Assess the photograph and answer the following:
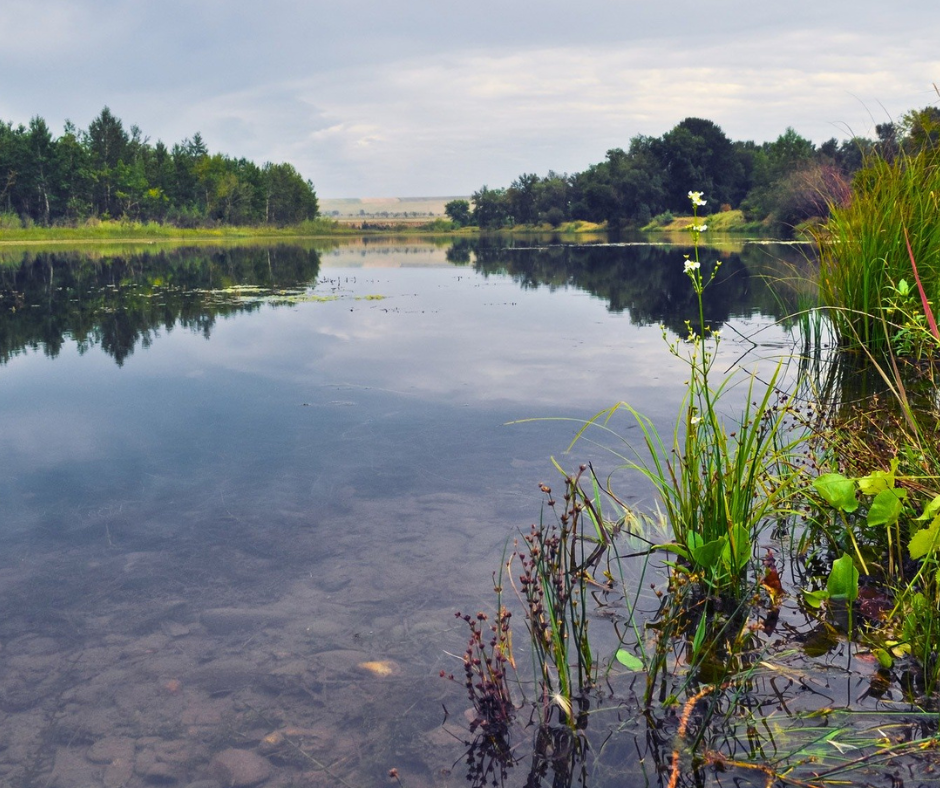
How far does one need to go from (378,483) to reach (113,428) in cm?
301

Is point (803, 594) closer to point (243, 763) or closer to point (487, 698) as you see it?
point (487, 698)

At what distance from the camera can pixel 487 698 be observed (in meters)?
2.65

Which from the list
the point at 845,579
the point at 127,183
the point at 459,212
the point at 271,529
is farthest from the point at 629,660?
the point at 459,212

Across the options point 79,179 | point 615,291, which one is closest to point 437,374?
point 615,291

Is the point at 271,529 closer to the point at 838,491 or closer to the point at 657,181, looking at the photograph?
the point at 838,491

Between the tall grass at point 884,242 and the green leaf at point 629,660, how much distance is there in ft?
14.6

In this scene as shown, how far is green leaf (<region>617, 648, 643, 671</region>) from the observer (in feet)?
9.43

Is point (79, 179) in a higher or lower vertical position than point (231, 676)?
higher

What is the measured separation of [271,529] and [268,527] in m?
0.04

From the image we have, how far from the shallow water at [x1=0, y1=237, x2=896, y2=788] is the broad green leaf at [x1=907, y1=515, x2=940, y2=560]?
1.21m

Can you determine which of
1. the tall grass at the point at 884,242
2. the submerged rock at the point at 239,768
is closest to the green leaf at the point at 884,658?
the submerged rock at the point at 239,768

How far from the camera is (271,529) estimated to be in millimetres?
4363

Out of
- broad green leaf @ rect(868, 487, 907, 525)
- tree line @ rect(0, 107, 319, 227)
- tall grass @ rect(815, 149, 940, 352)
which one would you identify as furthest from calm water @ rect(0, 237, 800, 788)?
tree line @ rect(0, 107, 319, 227)

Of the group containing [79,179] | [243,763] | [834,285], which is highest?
[79,179]
